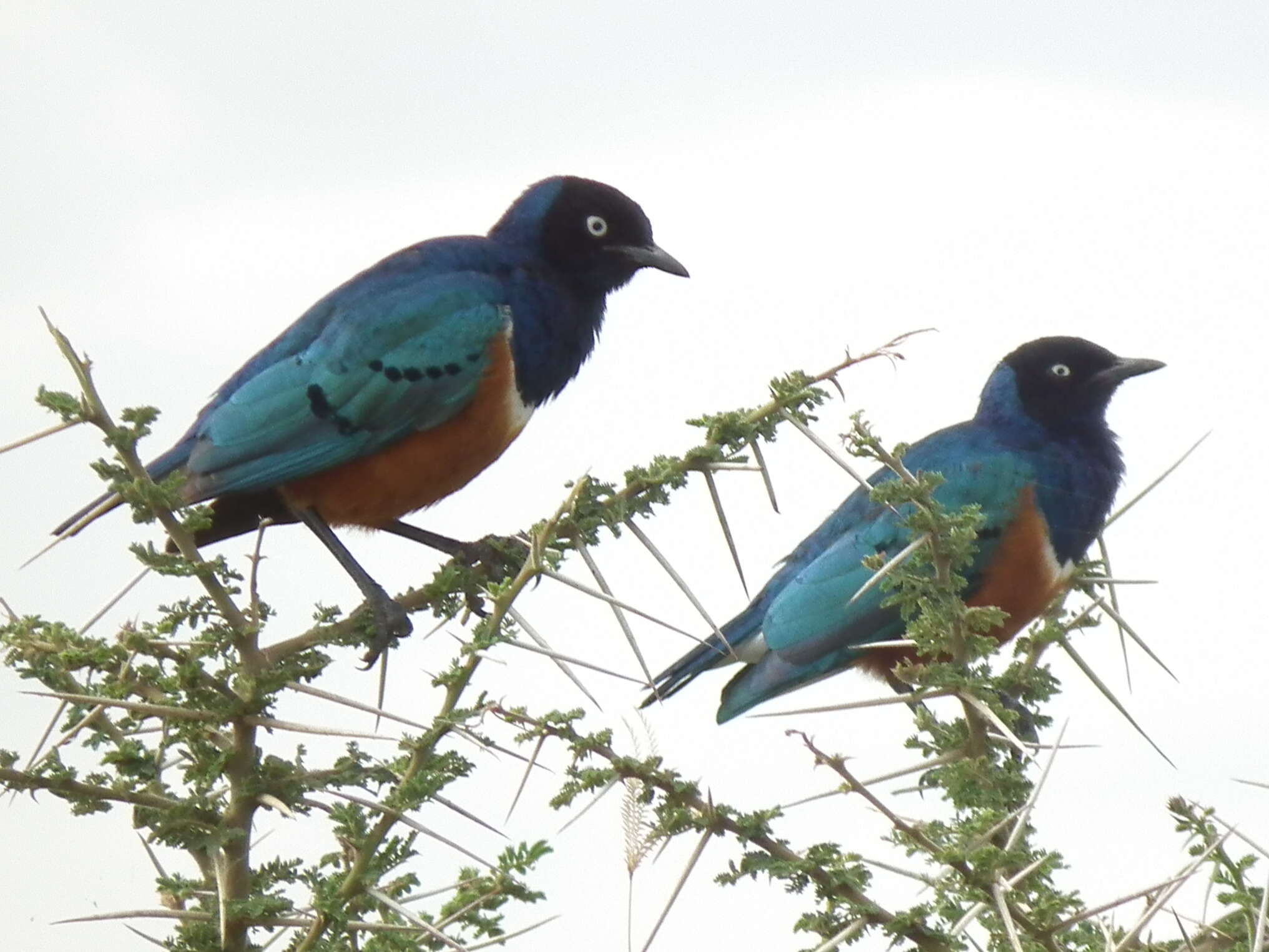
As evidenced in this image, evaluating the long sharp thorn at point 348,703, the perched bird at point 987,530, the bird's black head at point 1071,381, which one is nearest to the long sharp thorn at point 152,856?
the long sharp thorn at point 348,703

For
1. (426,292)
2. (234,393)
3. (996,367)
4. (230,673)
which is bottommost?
(230,673)

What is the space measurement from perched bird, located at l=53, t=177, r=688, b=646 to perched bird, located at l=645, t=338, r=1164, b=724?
145 cm

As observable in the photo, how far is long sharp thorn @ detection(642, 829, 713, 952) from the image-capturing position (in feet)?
11.1

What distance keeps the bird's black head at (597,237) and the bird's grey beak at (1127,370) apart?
8.47 feet

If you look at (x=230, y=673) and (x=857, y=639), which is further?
(x=857, y=639)

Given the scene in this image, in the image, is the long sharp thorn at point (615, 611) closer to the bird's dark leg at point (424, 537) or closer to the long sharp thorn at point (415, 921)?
the long sharp thorn at point (415, 921)

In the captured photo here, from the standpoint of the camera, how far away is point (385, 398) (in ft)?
22.1

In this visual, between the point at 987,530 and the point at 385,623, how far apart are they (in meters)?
3.36

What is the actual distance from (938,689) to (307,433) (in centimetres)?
320

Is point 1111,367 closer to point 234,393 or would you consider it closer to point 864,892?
point 234,393

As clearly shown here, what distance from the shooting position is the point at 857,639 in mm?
7723

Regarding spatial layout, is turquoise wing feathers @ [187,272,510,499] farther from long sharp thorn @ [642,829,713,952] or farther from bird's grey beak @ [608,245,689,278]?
long sharp thorn @ [642,829,713,952]

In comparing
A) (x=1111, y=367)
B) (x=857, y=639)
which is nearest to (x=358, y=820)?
(x=857, y=639)

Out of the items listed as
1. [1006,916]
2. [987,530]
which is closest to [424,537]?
[987,530]
